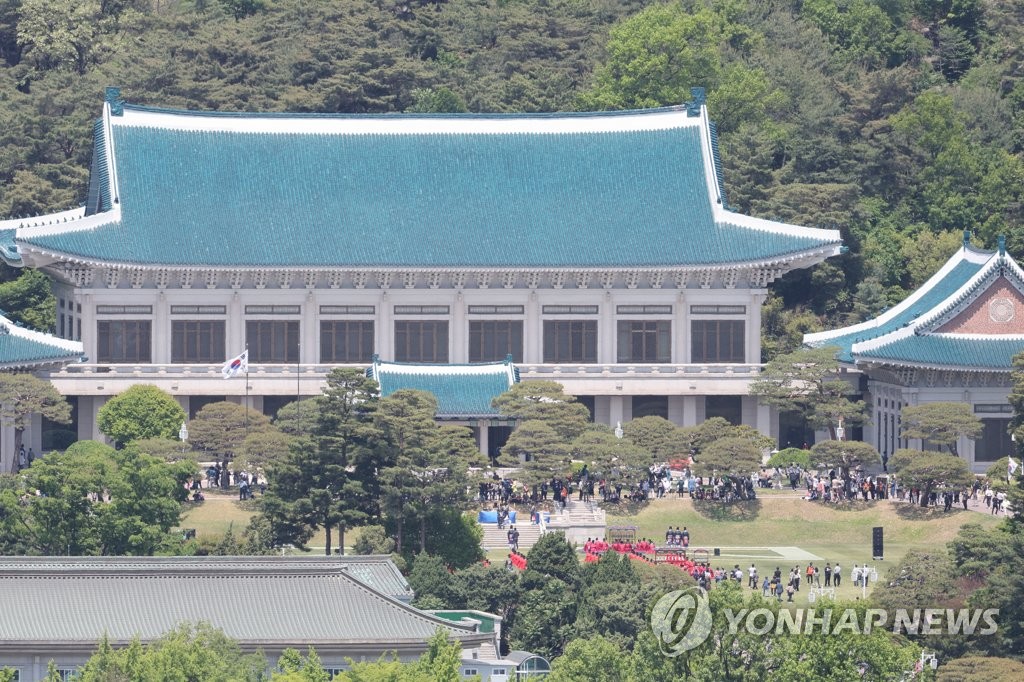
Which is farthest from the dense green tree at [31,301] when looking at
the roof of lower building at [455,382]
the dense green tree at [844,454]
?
the dense green tree at [844,454]

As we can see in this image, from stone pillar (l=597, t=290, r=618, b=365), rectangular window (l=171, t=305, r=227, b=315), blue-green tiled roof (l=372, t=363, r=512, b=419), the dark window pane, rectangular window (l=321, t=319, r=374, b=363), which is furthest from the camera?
stone pillar (l=597, t=290, r=618, b=365)

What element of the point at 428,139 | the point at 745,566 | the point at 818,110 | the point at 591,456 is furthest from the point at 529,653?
the point at 818,110

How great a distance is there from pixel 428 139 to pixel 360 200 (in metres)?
4.57

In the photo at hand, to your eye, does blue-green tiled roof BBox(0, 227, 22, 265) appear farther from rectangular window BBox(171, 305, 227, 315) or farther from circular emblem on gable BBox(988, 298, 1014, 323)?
circular emblem on gable BBox(988, 298, 1014, 323)

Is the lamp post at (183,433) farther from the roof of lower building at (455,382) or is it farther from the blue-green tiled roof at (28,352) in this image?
the roof of lower building at (455,382)

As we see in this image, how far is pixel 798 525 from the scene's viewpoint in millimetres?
109062

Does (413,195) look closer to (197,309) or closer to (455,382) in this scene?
(197,309)

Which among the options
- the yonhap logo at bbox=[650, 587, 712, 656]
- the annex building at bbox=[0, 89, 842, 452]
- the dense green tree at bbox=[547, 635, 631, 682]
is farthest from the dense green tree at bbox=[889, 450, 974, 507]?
the dense green tree at bbox=[547, 635, 631, 682]

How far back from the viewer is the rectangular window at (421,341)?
127 metres

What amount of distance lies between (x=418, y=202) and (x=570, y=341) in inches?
311

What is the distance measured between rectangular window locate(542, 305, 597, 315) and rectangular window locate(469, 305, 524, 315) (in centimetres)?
102

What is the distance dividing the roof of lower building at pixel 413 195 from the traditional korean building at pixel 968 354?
7.37 meters

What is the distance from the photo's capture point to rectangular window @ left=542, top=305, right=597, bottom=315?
127 m

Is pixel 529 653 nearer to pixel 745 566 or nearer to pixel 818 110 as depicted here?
pixel 745 566
